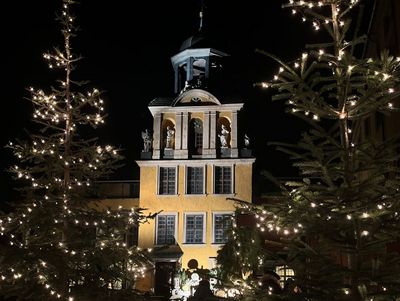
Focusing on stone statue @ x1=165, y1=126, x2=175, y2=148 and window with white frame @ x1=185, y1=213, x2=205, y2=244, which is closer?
window with white frame @ x1=185, y1=213, x2=205, y2=244

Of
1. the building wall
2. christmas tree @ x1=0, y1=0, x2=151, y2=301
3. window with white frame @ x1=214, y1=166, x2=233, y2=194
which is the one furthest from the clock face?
christmas tree @ x1=0, y1=0, x2=151, y2=301

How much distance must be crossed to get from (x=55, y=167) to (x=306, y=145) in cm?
750

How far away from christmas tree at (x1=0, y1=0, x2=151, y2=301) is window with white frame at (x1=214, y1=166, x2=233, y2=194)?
18.4m

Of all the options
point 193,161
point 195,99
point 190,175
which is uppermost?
point 195,99

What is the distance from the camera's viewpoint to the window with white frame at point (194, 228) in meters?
30.9

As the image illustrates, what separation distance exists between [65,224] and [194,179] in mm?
19764

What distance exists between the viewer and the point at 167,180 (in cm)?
3173

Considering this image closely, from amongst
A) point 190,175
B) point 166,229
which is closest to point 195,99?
point 190,175

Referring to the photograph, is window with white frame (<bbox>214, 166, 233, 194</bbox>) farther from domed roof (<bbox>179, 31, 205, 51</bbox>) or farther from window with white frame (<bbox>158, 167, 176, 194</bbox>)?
domed roof (<bbox>179, 31, 205, 51</bbox>)

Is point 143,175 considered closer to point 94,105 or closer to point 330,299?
point 94,105

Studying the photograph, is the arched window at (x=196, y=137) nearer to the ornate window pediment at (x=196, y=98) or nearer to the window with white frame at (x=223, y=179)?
the ornate window pediment at (x=196, y=98)

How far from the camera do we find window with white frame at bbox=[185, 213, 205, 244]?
3087cm

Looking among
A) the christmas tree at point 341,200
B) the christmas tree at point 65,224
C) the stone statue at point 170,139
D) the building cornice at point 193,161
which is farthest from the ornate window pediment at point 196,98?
the christmas tree at point 341,200

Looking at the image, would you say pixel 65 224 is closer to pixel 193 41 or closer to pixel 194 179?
pixel 194 179
